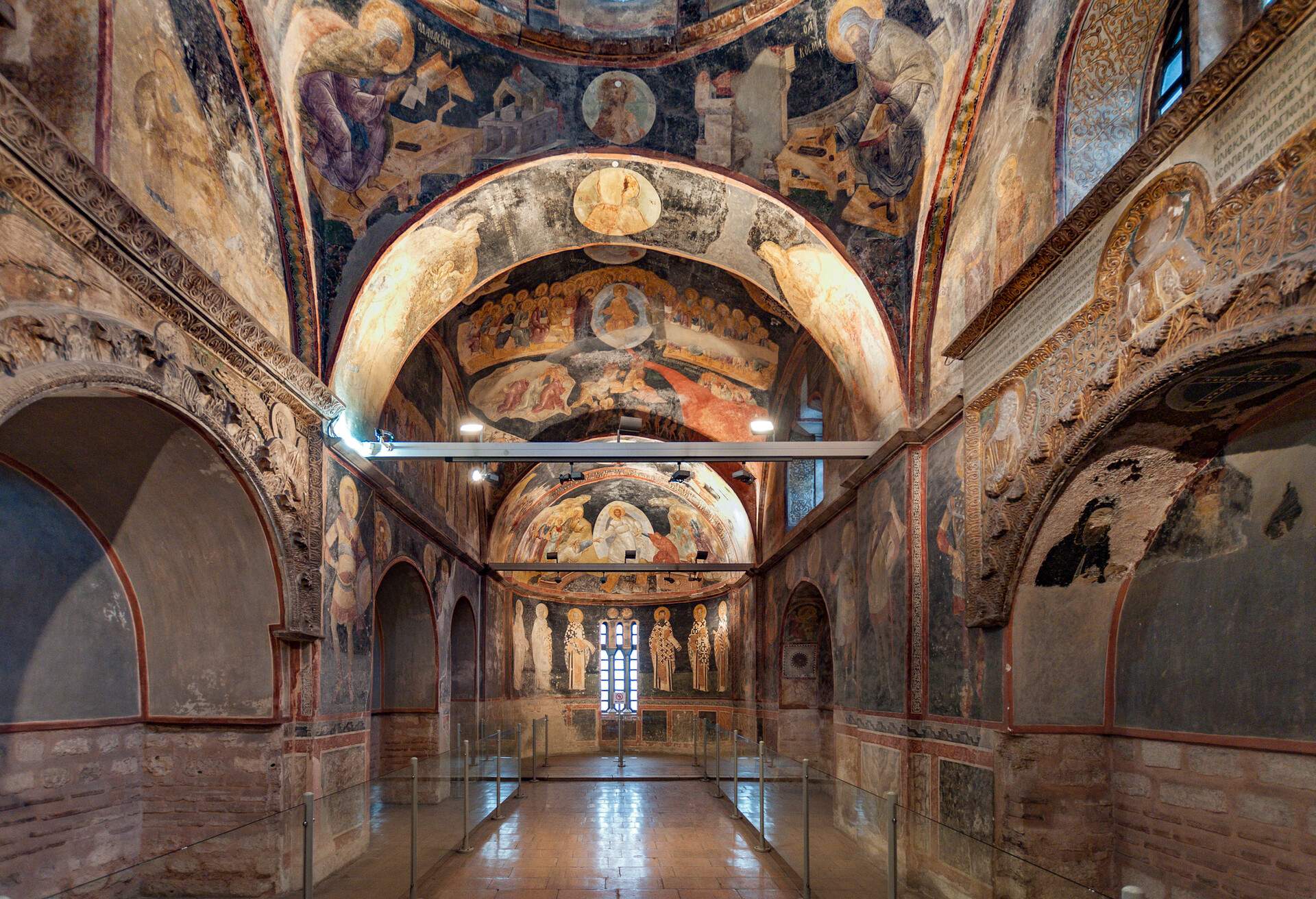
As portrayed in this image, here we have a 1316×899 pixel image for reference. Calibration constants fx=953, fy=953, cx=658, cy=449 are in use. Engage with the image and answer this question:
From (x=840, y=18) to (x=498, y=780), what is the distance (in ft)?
40.2

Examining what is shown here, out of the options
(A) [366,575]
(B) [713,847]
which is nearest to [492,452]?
(A) [366,575]

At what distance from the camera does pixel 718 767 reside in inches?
736

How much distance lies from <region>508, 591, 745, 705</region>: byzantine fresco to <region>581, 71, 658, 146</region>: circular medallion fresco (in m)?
19.2

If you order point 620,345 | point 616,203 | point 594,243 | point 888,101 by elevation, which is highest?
point 888,101

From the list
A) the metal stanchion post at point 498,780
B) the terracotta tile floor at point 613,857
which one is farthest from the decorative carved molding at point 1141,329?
the metal stanchion post at point 498,780

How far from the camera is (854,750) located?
44.0 feet

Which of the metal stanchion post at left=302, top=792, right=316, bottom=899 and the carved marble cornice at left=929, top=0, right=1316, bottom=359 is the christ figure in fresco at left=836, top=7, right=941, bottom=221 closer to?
the carved marble cornice at left=929, top=0, right=1316, bottom=359

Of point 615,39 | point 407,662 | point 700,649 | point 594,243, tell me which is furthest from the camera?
point 700,649

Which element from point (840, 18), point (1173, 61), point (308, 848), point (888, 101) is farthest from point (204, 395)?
point (1173, 61)

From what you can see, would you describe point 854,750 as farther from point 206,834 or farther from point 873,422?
point 206,834

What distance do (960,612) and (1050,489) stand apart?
2.51 metres

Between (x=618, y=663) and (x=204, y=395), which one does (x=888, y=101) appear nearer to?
(x=204, y=395)

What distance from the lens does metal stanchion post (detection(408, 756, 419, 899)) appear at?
9.08 meters

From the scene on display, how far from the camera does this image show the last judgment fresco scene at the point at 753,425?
638cm
